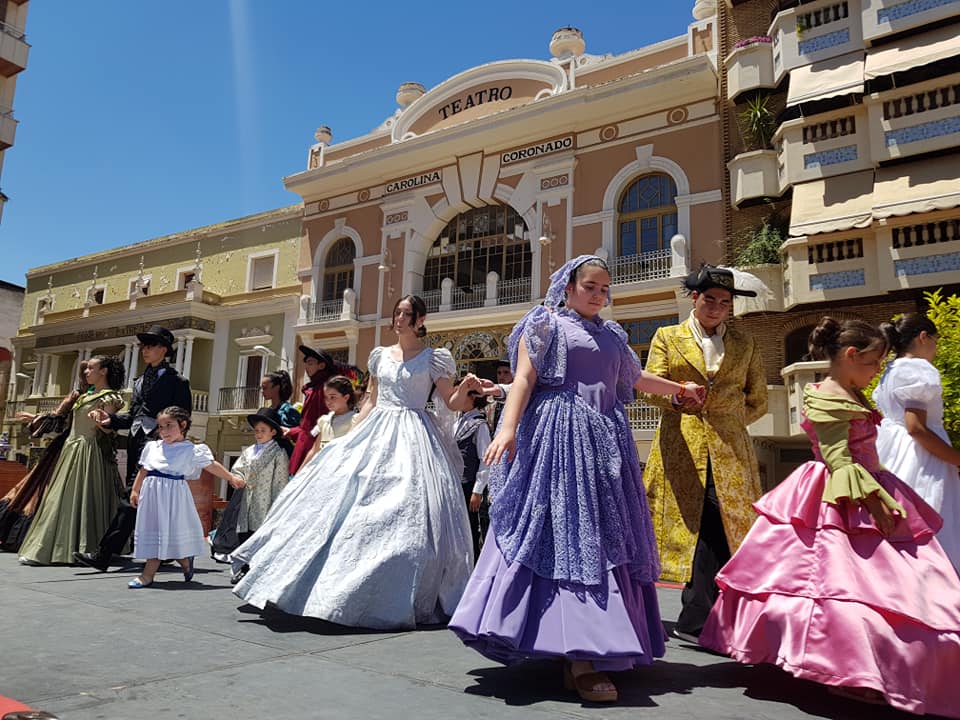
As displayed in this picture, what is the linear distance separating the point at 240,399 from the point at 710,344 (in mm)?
21796

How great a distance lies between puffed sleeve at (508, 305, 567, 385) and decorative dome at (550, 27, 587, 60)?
17780 millimetres

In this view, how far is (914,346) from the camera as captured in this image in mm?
4043

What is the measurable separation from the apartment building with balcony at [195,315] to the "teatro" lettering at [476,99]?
249 inches

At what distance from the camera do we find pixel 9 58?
2008 cm

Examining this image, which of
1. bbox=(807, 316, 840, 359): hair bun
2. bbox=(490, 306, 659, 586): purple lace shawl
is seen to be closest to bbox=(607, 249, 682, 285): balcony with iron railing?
bbox=(807, 316, 840, 359): hair bun

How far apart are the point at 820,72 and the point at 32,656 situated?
53.2 feet

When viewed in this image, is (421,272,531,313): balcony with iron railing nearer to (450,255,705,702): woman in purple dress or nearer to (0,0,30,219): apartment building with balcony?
(0,0,30,219): apartment building with balcony

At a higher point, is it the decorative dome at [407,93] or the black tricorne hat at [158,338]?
the decorative dome at [407,93]

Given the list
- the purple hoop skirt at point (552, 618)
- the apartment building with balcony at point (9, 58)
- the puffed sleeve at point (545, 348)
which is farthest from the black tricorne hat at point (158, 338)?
the apartment building with balcony at point (9, 58)

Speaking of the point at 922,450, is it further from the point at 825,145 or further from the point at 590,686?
the point at 825,145

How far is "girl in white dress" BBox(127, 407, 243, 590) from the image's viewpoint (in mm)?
5129

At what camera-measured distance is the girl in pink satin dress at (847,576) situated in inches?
90.7

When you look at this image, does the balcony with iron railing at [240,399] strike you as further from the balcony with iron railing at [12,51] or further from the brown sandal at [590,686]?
the brown sandal at [590,686]

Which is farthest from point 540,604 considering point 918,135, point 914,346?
point 918,135
